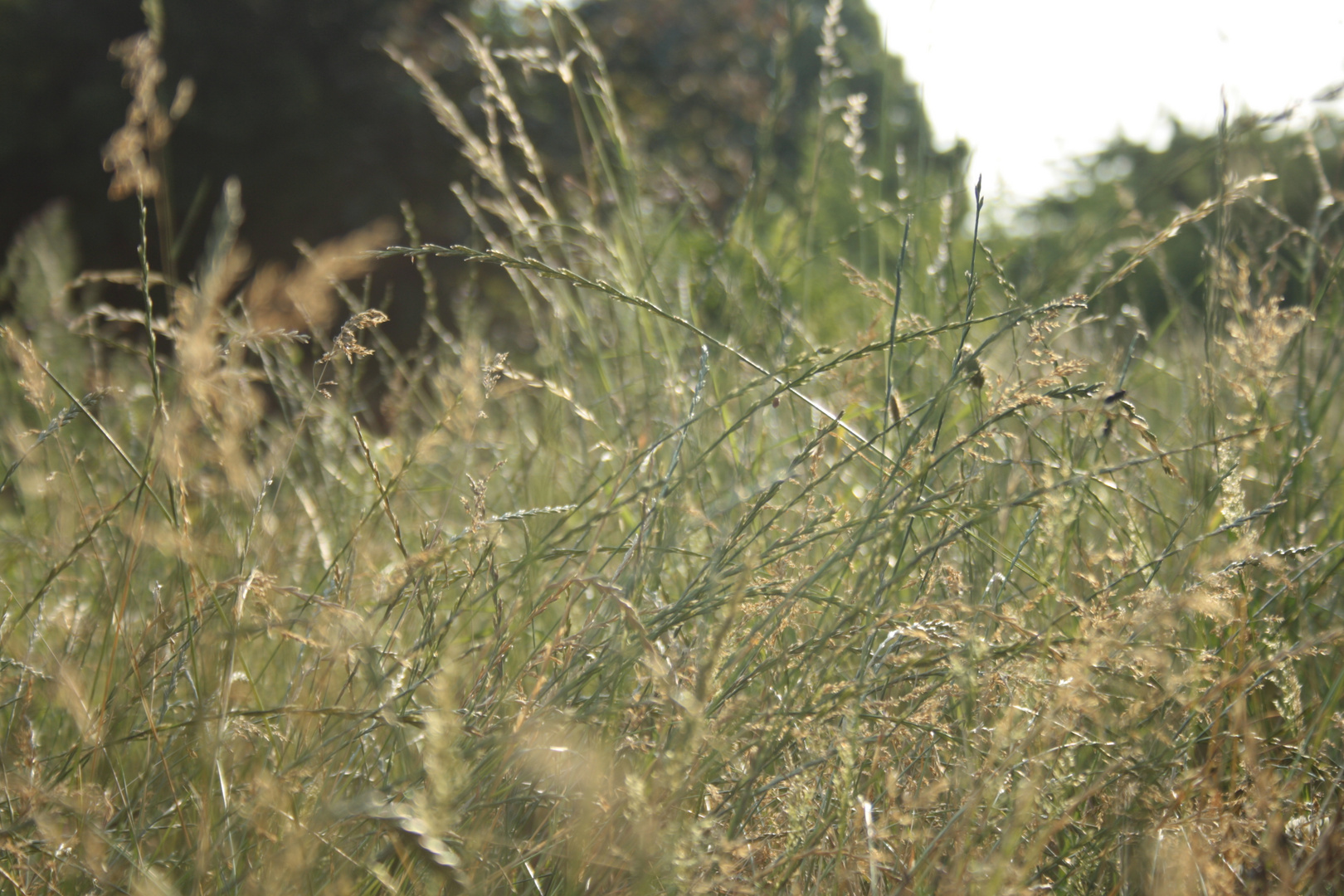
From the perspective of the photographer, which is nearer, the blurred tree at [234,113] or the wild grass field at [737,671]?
the wild grass field at [737,671]

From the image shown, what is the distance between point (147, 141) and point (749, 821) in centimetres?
126

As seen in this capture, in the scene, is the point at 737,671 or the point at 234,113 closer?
the point at 737,671


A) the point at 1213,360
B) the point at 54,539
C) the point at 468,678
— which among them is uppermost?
the point at 1213,360

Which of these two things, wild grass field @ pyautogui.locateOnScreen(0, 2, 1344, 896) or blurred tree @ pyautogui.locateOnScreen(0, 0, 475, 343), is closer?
wild grass field @ pyautogui.locateOnScreen(0, 2, 1344, 896)

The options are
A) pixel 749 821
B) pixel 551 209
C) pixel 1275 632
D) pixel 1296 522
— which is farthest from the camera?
pixel 551 209

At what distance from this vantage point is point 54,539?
4.51 feet

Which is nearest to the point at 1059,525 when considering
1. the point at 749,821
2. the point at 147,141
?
the point at 749,821

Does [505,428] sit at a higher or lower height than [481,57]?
lower

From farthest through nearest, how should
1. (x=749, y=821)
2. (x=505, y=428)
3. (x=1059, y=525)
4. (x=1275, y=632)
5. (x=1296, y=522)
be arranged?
(x=505, y=428), (x=1296, y=522), (x=1275, y=632), (x=749, y=821), (x=1059, y=525)

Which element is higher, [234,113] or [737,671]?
[234,113]

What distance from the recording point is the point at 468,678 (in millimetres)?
972

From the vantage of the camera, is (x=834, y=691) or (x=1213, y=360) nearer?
(x=834, y=691)

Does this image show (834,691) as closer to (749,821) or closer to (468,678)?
(749,821)

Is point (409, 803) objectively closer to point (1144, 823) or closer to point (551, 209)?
point (1144, 823)
